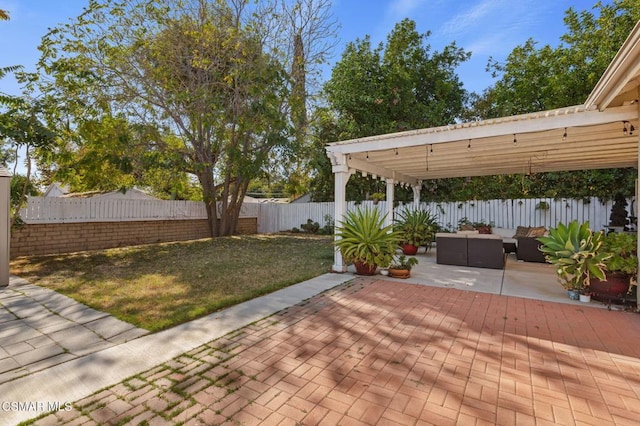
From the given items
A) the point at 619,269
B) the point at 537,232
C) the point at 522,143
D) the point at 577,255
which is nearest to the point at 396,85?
the point at 537,232

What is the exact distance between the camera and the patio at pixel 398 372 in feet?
7.03

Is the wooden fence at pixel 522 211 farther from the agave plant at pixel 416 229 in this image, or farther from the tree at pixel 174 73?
the tree at pixel 174 73

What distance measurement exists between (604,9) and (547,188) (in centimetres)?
833

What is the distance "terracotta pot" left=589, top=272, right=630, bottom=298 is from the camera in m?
4.52

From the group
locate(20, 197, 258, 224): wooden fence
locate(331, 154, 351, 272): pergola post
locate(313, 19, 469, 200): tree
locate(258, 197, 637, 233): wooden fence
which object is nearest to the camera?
locate(331, 154, 351, 272): pergola post

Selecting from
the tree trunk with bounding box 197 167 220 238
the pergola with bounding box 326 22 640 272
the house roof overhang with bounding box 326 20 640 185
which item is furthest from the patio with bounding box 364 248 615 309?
the tree trunk with bounding box 197 167 220 238

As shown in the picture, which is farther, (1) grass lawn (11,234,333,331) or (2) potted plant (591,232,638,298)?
(2) potted plant (591,232,638,298)

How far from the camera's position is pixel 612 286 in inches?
180

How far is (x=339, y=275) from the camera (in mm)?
6453

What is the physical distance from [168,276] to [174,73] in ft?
24.9

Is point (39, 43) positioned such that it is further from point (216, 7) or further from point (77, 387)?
point (77, 387)

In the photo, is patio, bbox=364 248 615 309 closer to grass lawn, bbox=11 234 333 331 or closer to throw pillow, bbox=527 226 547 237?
throw pillow, bbox=527 226 547 237

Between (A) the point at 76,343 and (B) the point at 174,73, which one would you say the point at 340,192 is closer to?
(A) the point at 76,343

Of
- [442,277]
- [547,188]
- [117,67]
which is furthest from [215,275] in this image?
[547,188]
